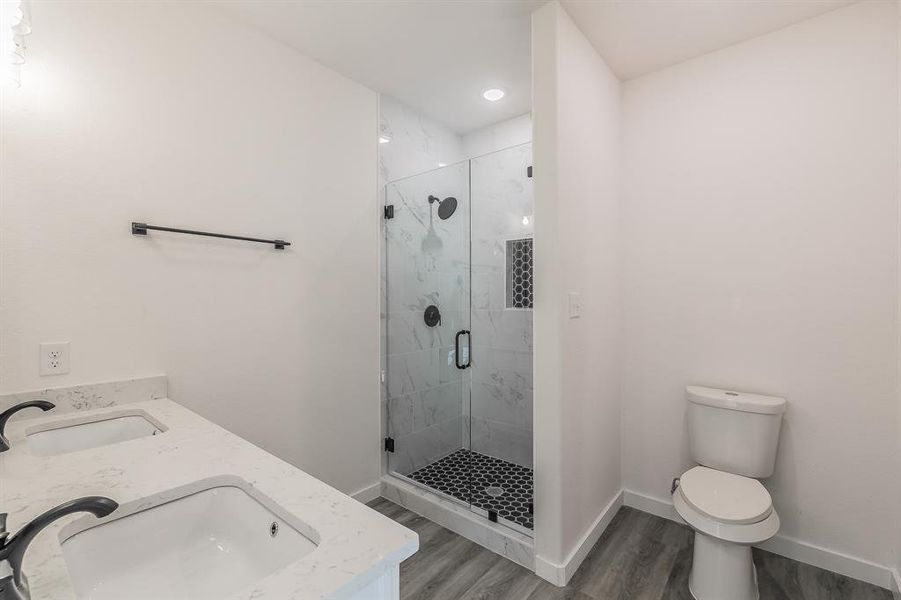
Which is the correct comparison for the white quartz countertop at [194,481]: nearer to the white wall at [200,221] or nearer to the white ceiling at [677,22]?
the white wall at [200,221]

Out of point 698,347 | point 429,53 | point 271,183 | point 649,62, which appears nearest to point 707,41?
→ point 649,62

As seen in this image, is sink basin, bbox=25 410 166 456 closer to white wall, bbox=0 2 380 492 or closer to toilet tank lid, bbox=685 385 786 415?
white wall, bbox=0 2 380 492

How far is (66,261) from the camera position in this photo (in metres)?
1.47

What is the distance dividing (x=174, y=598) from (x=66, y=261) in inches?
50.4

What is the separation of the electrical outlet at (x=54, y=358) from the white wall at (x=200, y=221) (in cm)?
3

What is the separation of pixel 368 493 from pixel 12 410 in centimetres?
177

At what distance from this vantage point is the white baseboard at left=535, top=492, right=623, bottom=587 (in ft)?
5.93

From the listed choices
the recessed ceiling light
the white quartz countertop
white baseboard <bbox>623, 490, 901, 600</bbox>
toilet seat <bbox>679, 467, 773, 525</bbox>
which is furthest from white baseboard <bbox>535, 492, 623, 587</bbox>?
the recessed ceiling light

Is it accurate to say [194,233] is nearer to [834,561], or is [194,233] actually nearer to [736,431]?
[736,431]

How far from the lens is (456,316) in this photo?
282 centimetres

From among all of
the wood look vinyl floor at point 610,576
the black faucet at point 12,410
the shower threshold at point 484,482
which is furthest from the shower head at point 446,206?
the black faucet at point 12,410

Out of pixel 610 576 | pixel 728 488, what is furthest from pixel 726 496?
pixel 610 576

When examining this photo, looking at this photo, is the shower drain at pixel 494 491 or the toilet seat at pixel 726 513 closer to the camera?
the toilet seat at pixel 726 513

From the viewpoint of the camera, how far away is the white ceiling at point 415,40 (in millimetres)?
1850
